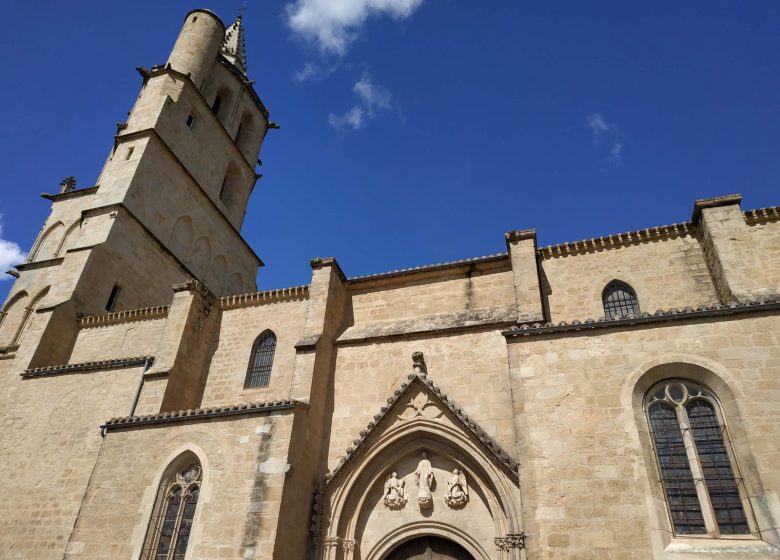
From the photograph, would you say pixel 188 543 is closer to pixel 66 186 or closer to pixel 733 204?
pixel 733 204

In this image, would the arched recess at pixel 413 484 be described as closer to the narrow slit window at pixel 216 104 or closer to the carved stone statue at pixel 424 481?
the carved stone statue at pixel 424 481

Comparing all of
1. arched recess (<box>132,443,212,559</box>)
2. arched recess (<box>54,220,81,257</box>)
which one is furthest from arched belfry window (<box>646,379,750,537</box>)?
arched recess (<box>54,220,81,257</box>)

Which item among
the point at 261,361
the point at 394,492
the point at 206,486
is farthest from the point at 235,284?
the point at 394,492

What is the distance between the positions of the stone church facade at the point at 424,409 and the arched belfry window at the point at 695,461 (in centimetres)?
2

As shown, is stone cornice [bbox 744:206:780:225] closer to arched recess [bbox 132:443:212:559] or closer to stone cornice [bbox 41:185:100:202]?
arched recess [bbox 132:443:212:559]

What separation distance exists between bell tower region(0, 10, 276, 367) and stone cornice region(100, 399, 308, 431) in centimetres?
601

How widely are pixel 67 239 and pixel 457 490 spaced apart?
1726 cm

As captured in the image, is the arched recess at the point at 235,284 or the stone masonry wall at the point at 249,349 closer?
the stone masonry wall at the point at 249,349

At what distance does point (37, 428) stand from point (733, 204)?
51.5 feet

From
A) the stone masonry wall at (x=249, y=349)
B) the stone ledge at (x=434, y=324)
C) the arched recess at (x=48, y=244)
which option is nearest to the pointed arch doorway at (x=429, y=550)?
the stone ledge at (x=434, y=324)

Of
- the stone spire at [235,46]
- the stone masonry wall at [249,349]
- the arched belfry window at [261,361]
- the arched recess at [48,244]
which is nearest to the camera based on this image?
the stone masonry wall at [249,349]

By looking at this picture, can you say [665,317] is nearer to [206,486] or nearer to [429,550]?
[429,550]

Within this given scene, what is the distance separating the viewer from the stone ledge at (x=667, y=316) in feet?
23.4

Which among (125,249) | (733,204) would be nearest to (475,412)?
(733,204)
